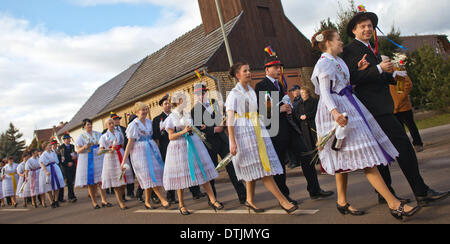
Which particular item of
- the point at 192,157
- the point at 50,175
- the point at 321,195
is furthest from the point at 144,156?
the point at 50,175

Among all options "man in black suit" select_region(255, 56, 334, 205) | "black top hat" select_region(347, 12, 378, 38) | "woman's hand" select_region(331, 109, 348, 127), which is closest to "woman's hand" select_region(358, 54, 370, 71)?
"black top hat" select_region(347, 12, 378, 38)

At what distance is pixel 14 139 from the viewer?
209 ft

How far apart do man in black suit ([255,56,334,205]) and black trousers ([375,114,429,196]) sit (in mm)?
1443

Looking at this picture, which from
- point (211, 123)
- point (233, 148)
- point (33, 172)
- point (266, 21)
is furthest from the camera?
point (266, 21)

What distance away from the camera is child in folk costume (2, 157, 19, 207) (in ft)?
47.4

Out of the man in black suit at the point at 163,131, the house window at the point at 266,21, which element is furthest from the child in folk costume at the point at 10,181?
the house window at the point at 266,21

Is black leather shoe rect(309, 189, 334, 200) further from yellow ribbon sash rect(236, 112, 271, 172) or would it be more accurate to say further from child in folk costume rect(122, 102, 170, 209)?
child in folk costume rect(122, 102, 170, 209)

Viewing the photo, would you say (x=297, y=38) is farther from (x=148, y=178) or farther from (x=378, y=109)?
(x=378, y=109)

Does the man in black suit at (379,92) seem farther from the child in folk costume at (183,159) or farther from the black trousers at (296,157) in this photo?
the child in folk costume at (183,159)

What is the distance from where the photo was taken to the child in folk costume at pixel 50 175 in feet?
35.2

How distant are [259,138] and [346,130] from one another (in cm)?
130

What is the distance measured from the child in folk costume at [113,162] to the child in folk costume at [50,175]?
368cm

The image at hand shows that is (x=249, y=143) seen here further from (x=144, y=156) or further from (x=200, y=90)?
(x=144, y=156)

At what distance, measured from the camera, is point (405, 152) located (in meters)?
3.74
